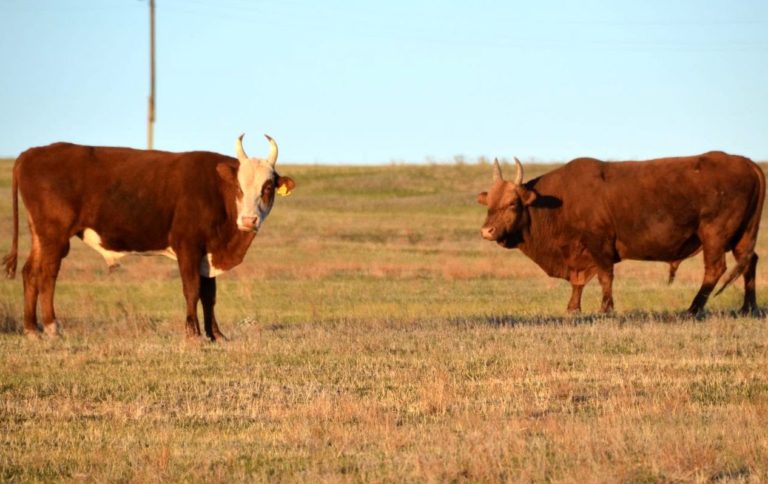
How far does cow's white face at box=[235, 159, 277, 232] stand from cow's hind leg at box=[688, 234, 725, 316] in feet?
20.8

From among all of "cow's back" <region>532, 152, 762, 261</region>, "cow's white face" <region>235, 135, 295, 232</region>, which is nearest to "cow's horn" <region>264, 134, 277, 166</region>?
"cow's white face" <region>235, 135, 295, 232</region>

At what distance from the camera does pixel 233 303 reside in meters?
23.3

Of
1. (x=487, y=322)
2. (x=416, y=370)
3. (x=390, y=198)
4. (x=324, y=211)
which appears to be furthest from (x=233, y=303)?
(x=390, y=198)

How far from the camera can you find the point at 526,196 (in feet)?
63.7

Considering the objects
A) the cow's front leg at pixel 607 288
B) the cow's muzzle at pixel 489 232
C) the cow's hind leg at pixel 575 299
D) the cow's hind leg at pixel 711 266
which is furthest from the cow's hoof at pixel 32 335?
the cow's hind leg at pixel 711 266

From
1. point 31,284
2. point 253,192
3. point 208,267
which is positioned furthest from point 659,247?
point 31,284

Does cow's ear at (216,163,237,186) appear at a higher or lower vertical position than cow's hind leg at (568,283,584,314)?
higher

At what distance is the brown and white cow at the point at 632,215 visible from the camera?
1861 centimetres

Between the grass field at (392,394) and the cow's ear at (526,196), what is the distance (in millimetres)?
1738

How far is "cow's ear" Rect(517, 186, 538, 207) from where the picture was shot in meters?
19.3

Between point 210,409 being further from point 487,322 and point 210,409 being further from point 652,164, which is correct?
point 652,164

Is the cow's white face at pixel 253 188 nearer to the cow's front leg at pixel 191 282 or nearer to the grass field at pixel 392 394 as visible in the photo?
the cow's front leg at pixel 191 282

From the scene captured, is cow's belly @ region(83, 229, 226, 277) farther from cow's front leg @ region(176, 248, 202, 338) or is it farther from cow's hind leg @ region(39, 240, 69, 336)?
cow's hind leg @ region(39, 240, 69, 336)

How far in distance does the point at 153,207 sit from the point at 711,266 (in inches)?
303
